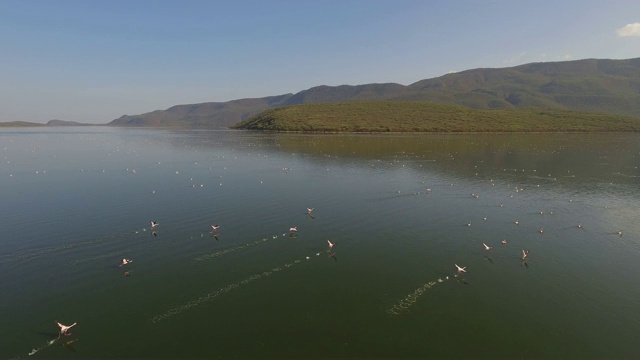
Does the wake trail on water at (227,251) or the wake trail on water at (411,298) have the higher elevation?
the wake trail on water at (227,251)

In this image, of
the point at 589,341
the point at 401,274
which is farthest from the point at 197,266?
the point at 589,341

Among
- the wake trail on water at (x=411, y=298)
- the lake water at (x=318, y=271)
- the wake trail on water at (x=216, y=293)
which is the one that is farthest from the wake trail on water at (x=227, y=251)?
the wake trail on water at (x=411, y=298)

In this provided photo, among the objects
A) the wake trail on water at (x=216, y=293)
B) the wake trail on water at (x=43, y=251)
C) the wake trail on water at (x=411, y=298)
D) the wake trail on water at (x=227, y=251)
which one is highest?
the wake trail on water at (x=43, y=251)

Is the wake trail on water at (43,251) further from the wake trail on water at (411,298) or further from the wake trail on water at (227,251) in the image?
the wake trail on water at (411,298)

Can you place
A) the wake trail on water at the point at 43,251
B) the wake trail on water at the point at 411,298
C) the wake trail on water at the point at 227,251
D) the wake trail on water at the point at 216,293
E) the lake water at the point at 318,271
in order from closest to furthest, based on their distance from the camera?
1. the lake water at the point at 318,271
2. the wake trail on water at the point at 216,293
3. the wake trail on water at the point at 411,298
4. the wake trail on water at the point at 43,251
5. the wake trail on water at the point at 227,251

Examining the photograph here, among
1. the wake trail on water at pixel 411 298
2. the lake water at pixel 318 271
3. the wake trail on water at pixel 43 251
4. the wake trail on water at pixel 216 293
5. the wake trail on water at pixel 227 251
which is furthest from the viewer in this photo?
the wake trail on water at pixel 227 251

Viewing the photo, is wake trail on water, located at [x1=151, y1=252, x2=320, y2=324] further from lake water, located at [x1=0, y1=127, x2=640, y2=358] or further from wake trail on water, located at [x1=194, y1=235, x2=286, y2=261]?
wake trail on water, located at [x1=194, y1=235, x2=286, y2=261]
